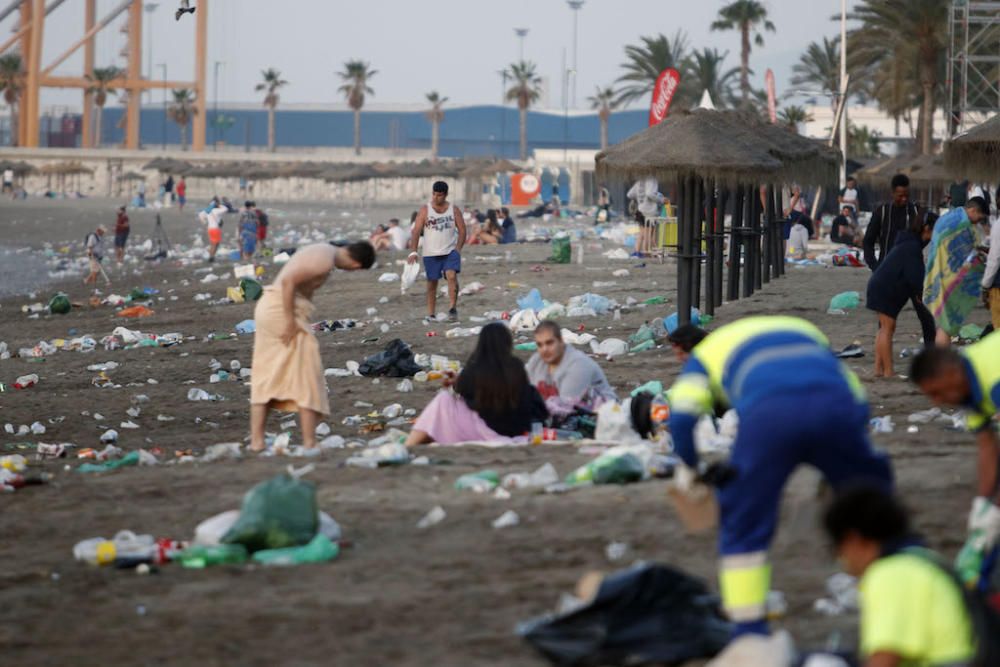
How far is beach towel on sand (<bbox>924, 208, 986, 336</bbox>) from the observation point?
11375mm

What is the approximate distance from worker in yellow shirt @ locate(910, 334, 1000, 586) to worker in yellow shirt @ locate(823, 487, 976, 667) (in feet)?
3.41

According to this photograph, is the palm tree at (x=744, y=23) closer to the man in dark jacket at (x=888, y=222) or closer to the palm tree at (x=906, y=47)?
the palm tree at (x=906, y=47)

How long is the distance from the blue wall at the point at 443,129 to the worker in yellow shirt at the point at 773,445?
411 feet

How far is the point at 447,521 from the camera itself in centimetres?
673

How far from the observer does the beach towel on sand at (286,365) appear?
8.69m

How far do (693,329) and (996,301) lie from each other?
511 cm

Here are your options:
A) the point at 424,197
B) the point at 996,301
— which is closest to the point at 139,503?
the point at 996,301

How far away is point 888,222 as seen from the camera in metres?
12.8

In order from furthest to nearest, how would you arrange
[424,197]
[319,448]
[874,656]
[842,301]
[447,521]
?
[424,197]
[842,301]
[319,448]
[447,521]
[874,656]

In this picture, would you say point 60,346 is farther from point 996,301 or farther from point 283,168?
point 283,168

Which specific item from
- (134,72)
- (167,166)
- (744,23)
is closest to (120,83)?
(134,72)

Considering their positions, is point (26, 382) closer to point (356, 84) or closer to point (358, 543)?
point (358, 543)

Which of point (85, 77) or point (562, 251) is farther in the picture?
point (85, 77)

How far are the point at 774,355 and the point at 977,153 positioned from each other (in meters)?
11.3
